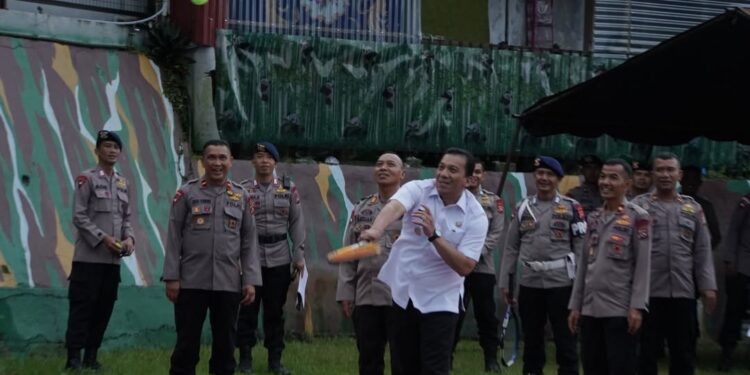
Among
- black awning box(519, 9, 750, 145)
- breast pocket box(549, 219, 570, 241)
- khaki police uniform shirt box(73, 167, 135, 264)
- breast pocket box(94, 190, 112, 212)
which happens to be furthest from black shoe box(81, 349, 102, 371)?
black awning box(519, 9, 750, 145)

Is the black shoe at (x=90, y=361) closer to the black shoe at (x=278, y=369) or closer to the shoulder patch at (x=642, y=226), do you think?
the black shoe at (x=278, y=369)

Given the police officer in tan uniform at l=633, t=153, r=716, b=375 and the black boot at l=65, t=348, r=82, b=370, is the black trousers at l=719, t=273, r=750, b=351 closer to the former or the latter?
the police officer in tan uniform at l=633, t=153, r=716, b=375

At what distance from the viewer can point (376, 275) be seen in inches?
413

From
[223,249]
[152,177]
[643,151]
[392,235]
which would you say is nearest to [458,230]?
[392,235]

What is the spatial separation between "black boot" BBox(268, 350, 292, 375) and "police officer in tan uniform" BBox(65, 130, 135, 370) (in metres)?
1.58

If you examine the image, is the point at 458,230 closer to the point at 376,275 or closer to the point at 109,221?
the point at 376,275

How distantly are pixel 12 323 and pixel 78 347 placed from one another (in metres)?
1.17

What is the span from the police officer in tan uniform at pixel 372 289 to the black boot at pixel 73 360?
250cm

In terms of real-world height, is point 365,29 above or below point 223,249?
above

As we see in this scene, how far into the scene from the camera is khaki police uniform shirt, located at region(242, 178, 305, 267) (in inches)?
483

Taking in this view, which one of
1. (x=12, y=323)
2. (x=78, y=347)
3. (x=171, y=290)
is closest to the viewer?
(x=171, y=290)

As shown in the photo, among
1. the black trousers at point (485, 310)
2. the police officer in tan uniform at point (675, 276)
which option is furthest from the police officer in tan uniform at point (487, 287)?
the police officer in tan uniform at point (675, 276)

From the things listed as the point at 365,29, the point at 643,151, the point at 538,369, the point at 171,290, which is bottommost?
the point at 538,369

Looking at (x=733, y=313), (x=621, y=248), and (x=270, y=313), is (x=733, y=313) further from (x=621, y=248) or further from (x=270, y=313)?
(x=270, y=313)
